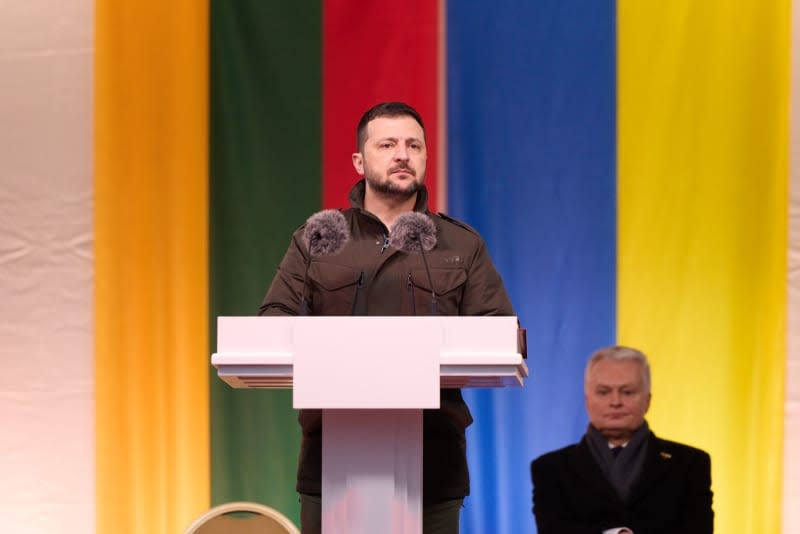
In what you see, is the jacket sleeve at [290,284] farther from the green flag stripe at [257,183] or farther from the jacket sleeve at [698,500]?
the green flag stripe at [257,183]

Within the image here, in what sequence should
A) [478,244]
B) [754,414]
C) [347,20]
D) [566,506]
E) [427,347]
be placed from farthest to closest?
[347,20] < [754,414] < [566,506] < [478,244] < [427,347]

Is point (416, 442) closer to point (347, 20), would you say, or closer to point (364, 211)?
point (364, 211)

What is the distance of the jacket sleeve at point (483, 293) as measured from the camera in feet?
9.66

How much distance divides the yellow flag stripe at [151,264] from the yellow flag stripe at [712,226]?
5.76ft

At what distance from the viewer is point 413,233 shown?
284cm

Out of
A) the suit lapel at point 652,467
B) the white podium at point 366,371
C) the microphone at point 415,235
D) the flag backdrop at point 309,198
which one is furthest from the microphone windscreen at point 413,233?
the flag backdrop at point 309,198

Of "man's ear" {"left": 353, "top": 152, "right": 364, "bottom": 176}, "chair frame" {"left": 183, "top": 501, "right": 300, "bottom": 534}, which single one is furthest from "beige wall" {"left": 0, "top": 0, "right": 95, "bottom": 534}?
"man's ear" {"left": 353, "top": 152, "right": 364, "bottom": 176}

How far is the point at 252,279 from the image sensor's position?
15.5ft

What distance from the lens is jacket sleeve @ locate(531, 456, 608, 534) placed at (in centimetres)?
328

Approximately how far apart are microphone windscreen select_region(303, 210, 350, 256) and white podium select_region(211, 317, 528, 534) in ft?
1.69

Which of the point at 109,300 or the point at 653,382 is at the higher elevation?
the point at 109,300

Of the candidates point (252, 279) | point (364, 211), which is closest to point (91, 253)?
point (252, 279)

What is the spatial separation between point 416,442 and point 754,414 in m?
2.53

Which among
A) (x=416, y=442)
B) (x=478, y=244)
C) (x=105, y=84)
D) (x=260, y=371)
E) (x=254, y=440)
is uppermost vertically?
(x=105, y=84)
